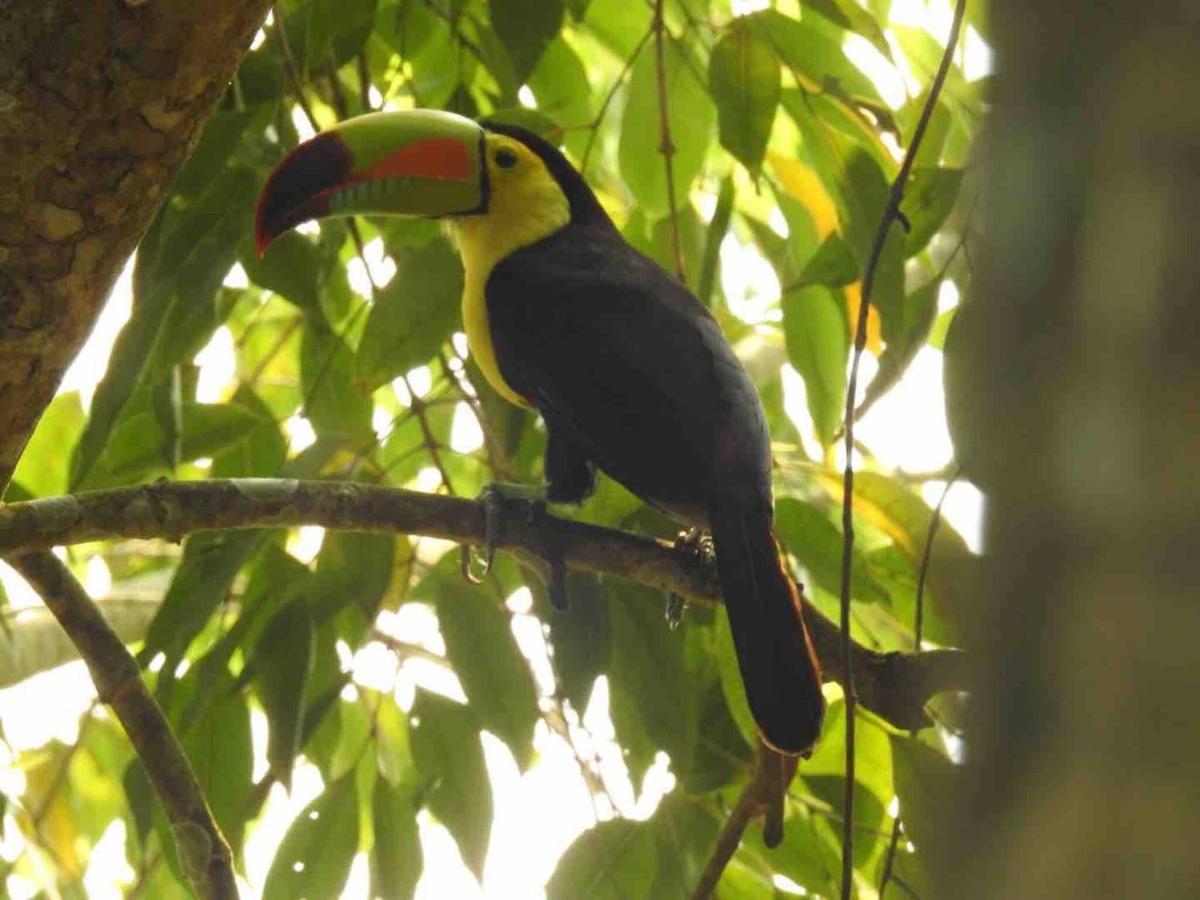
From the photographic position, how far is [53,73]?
1.42m

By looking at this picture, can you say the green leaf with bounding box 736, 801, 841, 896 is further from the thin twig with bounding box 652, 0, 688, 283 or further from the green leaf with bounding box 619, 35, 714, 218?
the green leaf with bounding box 619, 35, 714, 218

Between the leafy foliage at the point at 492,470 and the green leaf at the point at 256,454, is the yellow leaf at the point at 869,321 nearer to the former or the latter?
the leafy foliage at the point at 492,470

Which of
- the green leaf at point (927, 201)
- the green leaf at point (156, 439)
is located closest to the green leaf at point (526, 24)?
the green leaf at point (927, 201)

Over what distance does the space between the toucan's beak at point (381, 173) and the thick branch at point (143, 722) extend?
1.72ft

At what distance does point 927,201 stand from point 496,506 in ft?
2.18

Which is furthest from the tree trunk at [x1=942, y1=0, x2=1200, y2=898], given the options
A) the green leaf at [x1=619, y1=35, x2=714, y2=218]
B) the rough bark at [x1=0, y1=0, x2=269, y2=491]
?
the green leaf at [x1=619, y1=35, x2=714, y2=218]

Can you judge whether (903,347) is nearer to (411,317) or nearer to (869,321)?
(869,321)

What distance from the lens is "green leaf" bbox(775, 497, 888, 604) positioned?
7.02ft

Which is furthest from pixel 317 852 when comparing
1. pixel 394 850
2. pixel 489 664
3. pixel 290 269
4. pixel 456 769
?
pixel 290 269

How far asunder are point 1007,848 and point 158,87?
119 centimetres

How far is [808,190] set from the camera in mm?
2691

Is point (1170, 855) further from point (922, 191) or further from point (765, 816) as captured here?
point (922, 191)

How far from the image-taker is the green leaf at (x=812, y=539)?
7.02 feet

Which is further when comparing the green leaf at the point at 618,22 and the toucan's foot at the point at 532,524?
the green leaf at the point at 618,22
